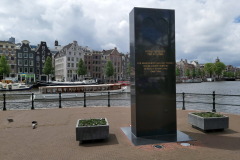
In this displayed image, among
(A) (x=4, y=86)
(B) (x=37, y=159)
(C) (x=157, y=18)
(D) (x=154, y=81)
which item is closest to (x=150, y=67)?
(D) (x=154, y=81)

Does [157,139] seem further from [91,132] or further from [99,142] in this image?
[91,132]

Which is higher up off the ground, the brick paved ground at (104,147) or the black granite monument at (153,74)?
the black granite monument at (153,74)

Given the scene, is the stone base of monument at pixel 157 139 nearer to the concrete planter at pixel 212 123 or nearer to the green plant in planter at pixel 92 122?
the concrete planter at pixel 212 123

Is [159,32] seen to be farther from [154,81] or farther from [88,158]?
[88,158]

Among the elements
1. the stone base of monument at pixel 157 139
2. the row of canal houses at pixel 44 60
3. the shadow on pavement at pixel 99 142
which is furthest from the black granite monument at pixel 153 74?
the row of canal houses at pixel 44 60

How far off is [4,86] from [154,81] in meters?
52.5

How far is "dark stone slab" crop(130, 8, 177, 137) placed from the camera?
6391 millimetres

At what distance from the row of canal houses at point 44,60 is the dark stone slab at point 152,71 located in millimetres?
61893

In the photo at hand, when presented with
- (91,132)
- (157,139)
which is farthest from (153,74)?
(91,132)

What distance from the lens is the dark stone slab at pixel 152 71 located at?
6.39 m

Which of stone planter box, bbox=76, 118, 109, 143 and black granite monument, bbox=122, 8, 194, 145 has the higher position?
black granite monument, bbox=122, 8, 194, 145

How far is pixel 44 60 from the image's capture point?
233 feet

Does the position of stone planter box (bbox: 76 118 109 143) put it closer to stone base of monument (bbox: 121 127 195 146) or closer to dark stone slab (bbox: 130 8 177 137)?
stone base of monument (bbox: 121 127 195 146)

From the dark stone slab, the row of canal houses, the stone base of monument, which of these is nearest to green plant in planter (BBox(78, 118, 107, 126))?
the stone base of monument
